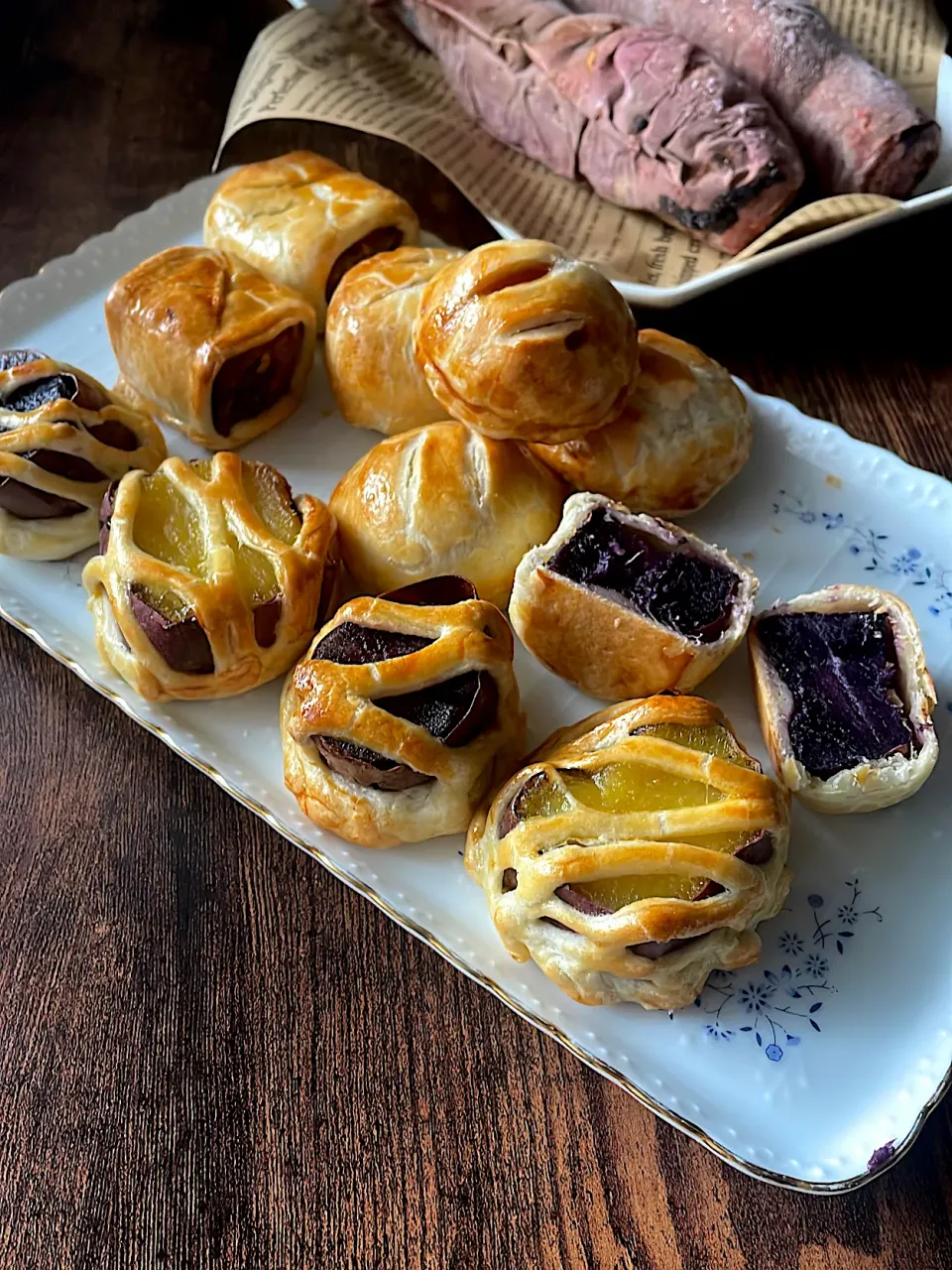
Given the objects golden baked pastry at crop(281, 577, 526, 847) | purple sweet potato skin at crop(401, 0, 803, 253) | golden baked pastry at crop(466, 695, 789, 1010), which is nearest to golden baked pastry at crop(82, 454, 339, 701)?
golden baked pastry at crop(281, 577, 526, 847)

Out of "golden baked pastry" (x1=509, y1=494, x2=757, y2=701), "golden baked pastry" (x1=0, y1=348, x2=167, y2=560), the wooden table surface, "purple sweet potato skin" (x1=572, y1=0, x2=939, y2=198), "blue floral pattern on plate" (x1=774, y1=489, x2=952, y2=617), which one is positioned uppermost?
"purple sweet potato skin" (x1=572, y1=0, x2=939, y2=198)

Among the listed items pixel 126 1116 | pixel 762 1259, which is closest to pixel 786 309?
pixel 762 1259

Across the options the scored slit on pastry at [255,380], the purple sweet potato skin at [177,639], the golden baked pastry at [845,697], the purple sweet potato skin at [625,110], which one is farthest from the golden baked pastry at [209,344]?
the golden baked pastry at [845,697]

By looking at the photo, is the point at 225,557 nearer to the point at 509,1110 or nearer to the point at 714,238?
the point at 509,1110

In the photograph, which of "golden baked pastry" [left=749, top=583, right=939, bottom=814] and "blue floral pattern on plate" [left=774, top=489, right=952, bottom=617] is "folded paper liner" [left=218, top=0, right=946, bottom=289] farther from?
"golden baked pastry" [left=749, top=583, right=939, bottom=814]

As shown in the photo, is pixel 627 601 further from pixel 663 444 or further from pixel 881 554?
pixel 881 554

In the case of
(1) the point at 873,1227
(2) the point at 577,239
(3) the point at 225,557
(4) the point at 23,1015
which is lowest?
(4) the point at 23,1015

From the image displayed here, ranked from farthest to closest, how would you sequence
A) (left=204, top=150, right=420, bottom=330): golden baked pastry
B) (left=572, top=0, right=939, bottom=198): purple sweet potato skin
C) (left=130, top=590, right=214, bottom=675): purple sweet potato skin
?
(left=572, top=0, right=939, bottom=198): purple sweet potato skin
(left=204, top=150, right=420, bottom=330): golden baked pastry
(left=130, top=590, right=214, bottom=675): purple sweet potato skin
